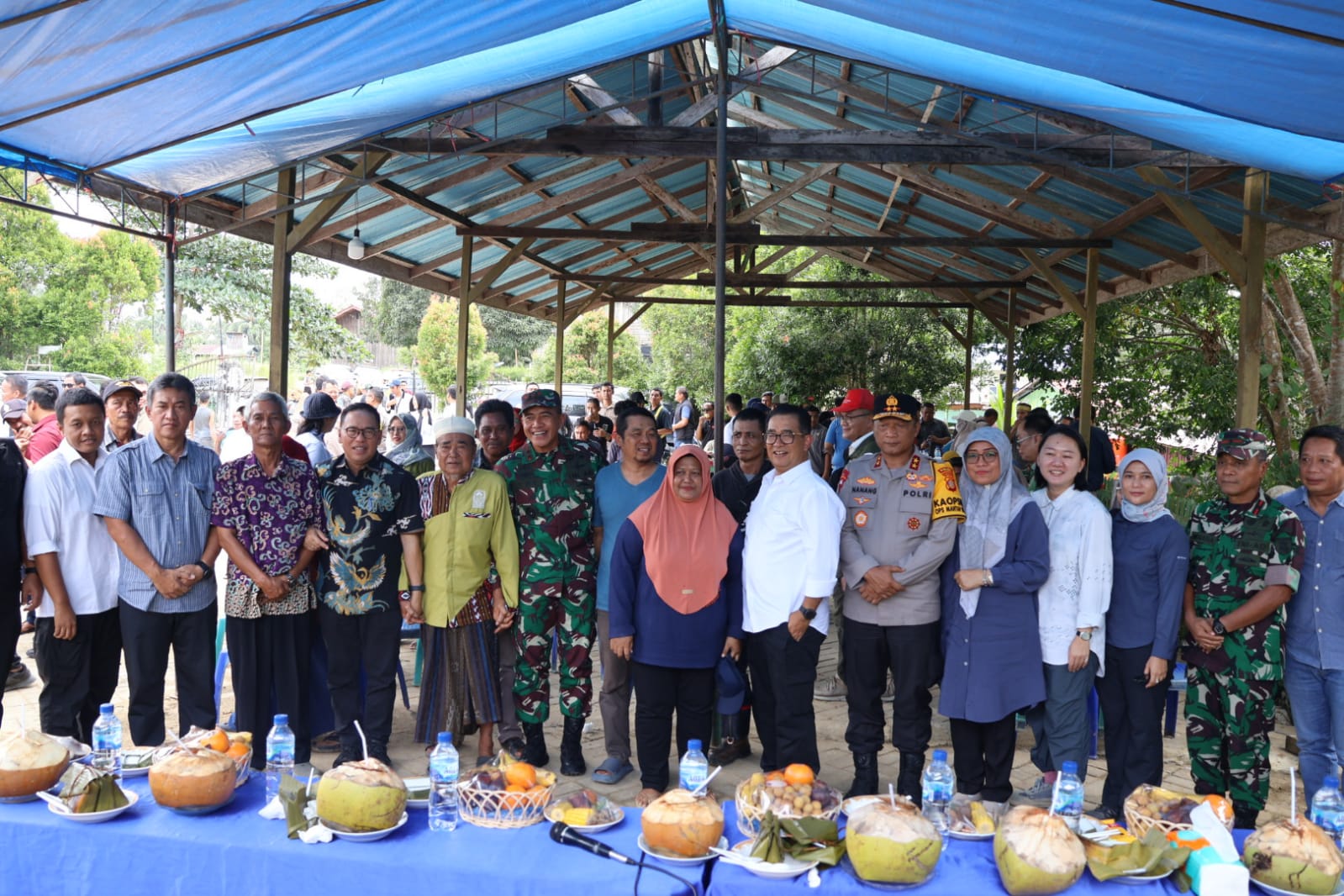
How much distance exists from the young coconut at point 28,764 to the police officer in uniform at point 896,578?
2425 mm

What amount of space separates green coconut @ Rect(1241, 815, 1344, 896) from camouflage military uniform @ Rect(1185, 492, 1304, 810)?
1.36 meters

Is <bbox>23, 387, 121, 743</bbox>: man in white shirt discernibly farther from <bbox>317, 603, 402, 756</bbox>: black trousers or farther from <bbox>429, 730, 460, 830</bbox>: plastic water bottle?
<bbox>429, 730, 460, 830</bbox>: plastic water bottle

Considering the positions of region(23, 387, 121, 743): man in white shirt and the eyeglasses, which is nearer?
region(23, 387, 121, 743): man in white shirt

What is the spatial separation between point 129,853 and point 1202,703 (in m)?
3.24

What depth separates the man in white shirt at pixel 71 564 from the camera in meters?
3.45

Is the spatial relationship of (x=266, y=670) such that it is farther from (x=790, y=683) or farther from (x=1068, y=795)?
(x=1068, y=795)

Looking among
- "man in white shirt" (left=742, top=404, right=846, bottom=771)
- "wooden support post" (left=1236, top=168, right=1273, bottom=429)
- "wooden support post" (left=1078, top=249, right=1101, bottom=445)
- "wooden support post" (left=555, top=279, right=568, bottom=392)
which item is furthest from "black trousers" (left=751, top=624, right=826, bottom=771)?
"wooden support post" (left=555, top=279, right=568, bottom=392)

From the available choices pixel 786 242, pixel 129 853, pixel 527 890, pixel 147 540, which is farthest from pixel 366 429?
pixel 786 242

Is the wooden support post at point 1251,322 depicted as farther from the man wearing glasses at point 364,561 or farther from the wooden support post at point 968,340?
the wooden support post at point 968,340

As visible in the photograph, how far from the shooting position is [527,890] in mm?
2008

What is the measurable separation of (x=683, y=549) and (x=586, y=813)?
4.70 feet

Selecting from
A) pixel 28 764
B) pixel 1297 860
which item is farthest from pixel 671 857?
pixel 28 764

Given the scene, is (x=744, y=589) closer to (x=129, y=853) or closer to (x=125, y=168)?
(x=129, y=853)

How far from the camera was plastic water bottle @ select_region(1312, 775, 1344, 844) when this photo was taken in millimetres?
2252
